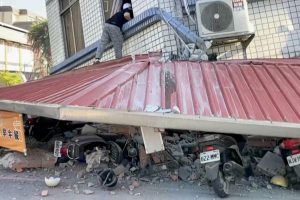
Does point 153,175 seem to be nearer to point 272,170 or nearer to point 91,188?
point 91,188

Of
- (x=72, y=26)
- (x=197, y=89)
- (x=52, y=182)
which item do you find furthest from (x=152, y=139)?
(x=72, y=26)

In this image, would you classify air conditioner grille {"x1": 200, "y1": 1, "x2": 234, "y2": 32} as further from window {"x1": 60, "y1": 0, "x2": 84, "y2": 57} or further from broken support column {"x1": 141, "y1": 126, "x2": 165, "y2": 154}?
window {"x1": 60, "y1": 0, "x2": 84, "y2": 57}

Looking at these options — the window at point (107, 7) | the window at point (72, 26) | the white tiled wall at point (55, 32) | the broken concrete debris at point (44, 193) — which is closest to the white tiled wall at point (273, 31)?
the window at point (107, 7)

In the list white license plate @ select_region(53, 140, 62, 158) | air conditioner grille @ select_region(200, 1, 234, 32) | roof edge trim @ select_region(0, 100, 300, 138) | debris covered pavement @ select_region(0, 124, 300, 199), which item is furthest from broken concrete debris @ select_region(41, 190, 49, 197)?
air conditioner grille @ select_region(200, 1, 234, 32)

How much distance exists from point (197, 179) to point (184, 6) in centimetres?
302

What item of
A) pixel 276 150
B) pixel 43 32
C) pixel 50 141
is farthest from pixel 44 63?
pixel 276 150

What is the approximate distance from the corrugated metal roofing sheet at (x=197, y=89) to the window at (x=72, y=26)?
4170mm

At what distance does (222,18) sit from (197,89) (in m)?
1.69

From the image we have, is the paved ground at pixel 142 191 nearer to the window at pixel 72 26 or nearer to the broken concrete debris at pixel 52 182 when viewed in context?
the broken concrete debris at pixel 52 182

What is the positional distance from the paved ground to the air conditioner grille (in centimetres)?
242

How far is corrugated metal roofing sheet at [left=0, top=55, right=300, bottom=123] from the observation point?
14.1 feet

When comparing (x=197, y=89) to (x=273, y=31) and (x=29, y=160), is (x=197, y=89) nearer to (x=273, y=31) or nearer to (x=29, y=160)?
(x=273, y=31)

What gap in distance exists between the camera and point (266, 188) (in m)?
4.78

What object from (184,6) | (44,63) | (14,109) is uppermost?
(44,63)
